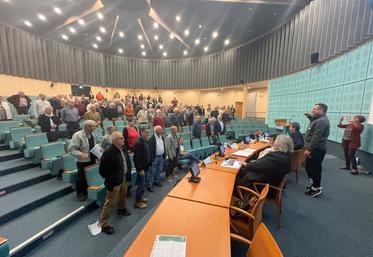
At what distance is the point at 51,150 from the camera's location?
3.65 m

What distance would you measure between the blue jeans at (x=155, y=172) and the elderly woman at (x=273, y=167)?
1.97 m

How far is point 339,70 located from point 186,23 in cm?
765

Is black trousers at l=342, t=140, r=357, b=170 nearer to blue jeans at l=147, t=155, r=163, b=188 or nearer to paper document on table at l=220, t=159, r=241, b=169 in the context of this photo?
paper document on table at l=220, t=159, r=241, b=169

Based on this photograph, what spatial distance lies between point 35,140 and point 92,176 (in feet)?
7.02

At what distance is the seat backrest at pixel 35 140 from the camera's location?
150 inches

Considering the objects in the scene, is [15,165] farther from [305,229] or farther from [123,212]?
[305,229]

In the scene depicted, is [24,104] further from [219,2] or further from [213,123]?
[219,2]

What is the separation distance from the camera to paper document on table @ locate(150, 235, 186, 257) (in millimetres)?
1176

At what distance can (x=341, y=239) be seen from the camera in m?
2.31

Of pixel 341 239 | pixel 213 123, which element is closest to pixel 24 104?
pixel 213 123

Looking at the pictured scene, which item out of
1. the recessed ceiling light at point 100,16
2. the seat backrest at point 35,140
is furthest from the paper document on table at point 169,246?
the recessed ceiling light at point 100,16

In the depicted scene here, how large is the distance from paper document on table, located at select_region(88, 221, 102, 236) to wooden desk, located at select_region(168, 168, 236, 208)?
4.24 ft

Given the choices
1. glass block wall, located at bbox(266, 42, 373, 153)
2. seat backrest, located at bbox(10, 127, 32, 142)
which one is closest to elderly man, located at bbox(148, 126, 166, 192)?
seat backrest, located at bbox(10, 127, 32, 142)

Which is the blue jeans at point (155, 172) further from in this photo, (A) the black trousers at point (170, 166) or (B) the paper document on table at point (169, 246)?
(B) the paper document on table at point (169, 246)
